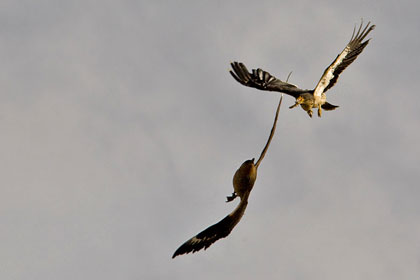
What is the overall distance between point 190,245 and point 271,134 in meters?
3.86

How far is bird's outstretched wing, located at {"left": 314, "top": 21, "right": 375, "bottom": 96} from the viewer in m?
21.7

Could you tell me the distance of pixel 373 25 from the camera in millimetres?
25281

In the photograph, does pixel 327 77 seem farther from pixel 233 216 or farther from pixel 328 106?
pixel 233 216

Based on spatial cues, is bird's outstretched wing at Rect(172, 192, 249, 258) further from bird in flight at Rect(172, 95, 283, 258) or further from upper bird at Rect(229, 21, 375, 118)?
upper bird at Rect(229, 21, 375, 118)

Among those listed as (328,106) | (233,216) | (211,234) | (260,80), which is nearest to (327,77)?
(328,106)

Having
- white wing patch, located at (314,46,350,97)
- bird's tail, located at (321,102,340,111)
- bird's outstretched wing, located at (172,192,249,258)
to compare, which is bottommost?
bird's outstretched wing, located at (172,192,249,258)

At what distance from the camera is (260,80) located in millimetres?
20500

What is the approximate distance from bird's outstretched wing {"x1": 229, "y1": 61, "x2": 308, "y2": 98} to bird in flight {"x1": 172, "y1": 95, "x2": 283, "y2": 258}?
7.52 ft

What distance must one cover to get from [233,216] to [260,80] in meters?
4.53

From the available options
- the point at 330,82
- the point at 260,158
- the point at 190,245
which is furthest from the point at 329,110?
the point at 190,245

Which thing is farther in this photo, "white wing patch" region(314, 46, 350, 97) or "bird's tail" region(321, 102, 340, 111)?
"bird's tail" region(321, 102, 340, 111)

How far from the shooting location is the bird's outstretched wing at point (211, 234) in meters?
17.2

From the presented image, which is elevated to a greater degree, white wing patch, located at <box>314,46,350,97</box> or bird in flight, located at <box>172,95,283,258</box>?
white wing patch, located at <box>314,46,350,97</box>

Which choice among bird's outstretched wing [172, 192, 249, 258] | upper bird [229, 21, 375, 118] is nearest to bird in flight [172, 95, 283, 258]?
bird's outstretched wing [172, 192, 249, 258]
